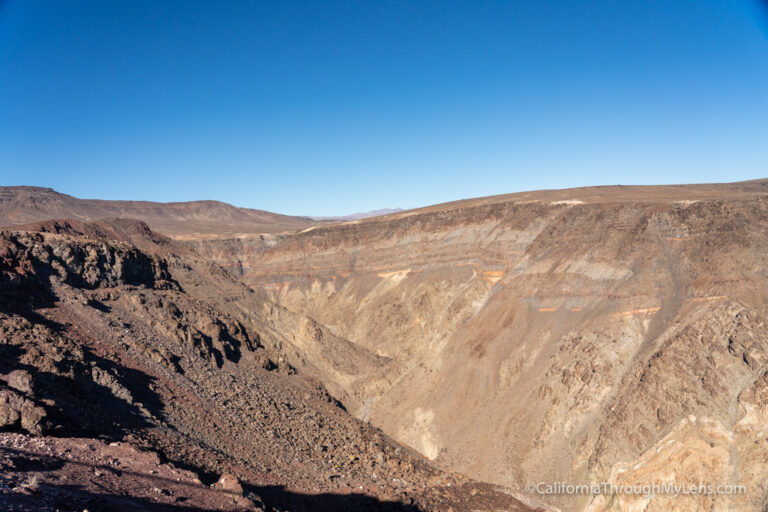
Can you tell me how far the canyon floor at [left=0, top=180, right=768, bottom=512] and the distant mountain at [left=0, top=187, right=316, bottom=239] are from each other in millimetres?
57558

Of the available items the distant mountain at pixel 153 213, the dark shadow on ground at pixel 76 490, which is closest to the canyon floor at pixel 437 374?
the dark shadow on ground at pixel 76 490

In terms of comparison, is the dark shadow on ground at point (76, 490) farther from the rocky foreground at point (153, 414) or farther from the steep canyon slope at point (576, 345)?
the steep canyon slope at point (576, 345)

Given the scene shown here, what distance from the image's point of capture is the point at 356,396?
125ft

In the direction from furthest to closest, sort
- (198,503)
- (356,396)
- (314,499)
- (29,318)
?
(356,396)
(29,318)
(314,499)
(198,503)

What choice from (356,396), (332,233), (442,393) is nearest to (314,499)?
(442,393)

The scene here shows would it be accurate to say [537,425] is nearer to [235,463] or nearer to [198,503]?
[235,463]

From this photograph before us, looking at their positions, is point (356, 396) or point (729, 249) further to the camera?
point (356, 396)

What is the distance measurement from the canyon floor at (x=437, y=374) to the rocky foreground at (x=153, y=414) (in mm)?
113

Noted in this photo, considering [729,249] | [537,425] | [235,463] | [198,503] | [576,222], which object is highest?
[576,222]

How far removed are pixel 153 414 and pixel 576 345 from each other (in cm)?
2305

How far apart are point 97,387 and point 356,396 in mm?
22505

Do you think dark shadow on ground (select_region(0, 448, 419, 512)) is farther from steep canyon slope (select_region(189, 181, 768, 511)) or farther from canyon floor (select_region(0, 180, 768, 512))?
steep canyon slope (select_region(189, 181, 768, 511))

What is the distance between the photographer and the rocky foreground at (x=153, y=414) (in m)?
11.6

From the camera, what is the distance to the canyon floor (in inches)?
660
